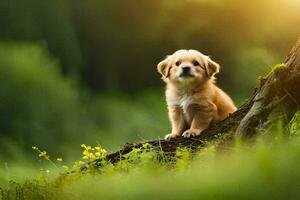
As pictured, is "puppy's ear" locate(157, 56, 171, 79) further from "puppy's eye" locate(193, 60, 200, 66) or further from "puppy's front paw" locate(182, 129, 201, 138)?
"puppy's front paw" locate(182, 129, 201, 138)

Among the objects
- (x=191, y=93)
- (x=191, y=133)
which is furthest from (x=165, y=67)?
(x=191, y=133)

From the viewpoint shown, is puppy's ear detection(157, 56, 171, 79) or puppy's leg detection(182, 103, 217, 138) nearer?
puppy's leg detection(182, 103, 217, 138)

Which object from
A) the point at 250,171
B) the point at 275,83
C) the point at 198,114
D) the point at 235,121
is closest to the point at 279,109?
the point at 275,83

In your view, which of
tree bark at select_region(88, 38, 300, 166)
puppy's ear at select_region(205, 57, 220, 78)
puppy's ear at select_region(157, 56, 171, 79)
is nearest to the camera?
tree bark at select_region(88, 38, 300, 166)

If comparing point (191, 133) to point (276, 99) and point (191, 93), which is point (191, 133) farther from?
point (276, 99)

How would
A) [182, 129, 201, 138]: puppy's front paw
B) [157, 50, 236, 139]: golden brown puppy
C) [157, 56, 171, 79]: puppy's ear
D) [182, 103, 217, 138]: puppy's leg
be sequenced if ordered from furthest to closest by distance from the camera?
[157, 56, 171, 79]: puppy's ear
[157, 50, 236, 139]: golden brown puppy
[182, 103, 217, 138]: puppy's leg
[182, 129, 201, 138]: puppy's front paw

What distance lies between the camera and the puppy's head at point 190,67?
7047 mm

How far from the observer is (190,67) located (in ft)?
23.1

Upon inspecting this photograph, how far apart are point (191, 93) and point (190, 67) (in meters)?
0.31

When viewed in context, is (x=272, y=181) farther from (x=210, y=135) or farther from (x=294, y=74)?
(x=210, y=135)

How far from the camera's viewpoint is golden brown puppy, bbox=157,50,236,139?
692 centimetres

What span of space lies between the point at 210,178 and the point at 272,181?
0.19 m

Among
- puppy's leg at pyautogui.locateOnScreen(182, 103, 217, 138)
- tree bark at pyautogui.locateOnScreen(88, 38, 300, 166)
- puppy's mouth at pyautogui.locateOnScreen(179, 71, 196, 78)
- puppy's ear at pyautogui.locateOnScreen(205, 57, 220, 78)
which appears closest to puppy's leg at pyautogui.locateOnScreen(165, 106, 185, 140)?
puppy's leg at pyautogui.locateOnScreen(182, 103, 217, 138)

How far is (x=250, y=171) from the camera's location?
191cm
